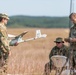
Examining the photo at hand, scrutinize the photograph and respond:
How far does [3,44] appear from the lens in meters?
9.92

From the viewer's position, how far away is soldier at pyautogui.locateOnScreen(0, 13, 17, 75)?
9.91 meters

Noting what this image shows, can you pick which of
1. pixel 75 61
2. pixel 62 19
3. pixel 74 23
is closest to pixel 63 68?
pixel 75 61

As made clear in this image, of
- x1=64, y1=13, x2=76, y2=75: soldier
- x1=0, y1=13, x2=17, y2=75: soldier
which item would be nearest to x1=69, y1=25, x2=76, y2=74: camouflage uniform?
x1=64, y1=13, x2=76, y2=75: soldier

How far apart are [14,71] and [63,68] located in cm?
141

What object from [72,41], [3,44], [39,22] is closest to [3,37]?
[3,44]

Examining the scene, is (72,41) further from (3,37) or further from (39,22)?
(39,22)

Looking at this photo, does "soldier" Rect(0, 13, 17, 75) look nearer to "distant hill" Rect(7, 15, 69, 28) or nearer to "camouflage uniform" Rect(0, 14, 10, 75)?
"camouflage uniform" Rect(0, 14, 10, 75)

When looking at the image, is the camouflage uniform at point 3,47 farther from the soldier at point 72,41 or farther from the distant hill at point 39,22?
the distant hill at point 39,22

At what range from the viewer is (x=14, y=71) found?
1134 centimetres

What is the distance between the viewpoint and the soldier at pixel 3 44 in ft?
32.5

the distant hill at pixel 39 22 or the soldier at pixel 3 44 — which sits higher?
the soldier at pixel 3 44

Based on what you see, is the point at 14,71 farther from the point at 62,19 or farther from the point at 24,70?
the point at 62,19

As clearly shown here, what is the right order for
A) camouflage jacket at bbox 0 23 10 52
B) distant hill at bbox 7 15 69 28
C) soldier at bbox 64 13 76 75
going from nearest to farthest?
soldier at bbox 64 13 76 75
camouflage jacket at bbox 0 23 10 52
distant hill at bbox 7 15 69 28

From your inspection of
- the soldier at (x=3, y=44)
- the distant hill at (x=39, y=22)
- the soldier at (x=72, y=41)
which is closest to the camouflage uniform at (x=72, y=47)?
the soldier at (x=72, y=41)
